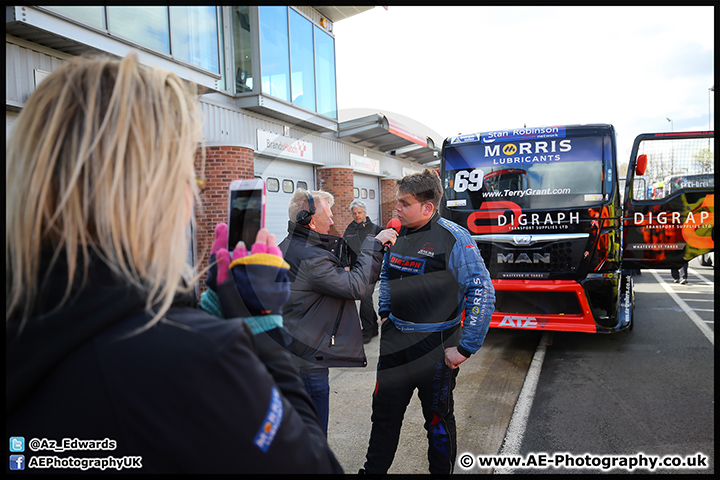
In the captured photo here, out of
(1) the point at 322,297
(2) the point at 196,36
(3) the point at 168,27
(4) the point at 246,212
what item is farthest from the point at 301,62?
(4) the point at 246,212

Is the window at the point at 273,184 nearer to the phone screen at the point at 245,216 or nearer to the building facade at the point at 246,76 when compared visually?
the building facade at the point at 246,76

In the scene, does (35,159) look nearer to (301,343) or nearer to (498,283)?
(301,343)

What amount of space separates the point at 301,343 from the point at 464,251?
1.18 meters

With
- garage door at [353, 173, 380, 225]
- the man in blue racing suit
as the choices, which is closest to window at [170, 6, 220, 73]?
garage door at [353, 173, 380, 225]

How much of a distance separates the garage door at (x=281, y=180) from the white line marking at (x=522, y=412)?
14.4ft

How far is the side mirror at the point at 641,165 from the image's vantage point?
5715 millimetres

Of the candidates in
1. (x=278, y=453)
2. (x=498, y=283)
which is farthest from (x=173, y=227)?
(x=498, y=283)

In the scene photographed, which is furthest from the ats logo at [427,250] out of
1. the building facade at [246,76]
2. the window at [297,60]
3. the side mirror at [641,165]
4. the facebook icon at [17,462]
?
the window at [297,60]

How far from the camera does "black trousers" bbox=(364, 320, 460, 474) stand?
262cm

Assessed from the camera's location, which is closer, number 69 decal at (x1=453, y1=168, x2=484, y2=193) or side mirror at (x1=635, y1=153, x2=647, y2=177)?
side mirror at (x1=635, y1=153, x2=647, y2=177)

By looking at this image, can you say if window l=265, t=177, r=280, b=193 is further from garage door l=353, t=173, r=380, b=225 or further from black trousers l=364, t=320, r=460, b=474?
black trousers l=364, t=320, r=460, b=474

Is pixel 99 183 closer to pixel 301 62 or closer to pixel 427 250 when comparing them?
pixel 427 250

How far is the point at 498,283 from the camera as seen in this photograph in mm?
5656

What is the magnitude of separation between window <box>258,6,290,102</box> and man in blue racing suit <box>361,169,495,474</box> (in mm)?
7305
